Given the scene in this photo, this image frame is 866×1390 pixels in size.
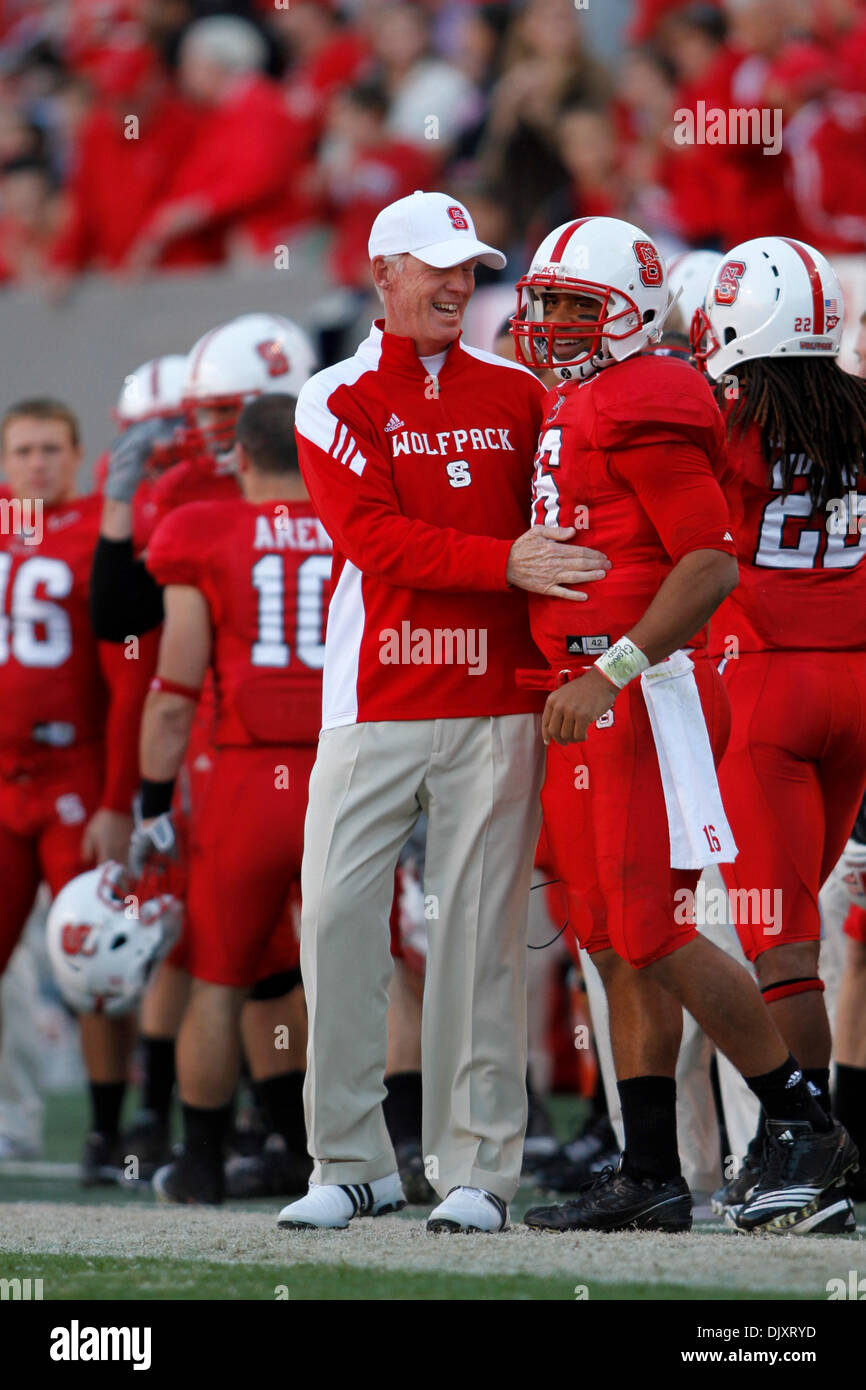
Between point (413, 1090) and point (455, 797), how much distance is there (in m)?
1.47

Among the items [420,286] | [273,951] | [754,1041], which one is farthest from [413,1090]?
[420,286]

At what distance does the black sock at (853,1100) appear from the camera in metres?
4.92

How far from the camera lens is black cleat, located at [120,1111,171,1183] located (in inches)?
228

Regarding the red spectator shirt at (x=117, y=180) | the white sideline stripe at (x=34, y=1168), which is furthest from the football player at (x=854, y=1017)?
the red spectator shirt at (x=117, y=180)

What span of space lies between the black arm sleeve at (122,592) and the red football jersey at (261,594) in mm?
413

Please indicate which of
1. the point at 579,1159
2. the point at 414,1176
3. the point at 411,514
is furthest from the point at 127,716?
the point at 411,514

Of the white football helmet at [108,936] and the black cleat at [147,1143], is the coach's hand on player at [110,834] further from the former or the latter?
the black cleat at [147,1143]

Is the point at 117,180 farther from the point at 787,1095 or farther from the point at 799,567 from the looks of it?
the point at 787,1095

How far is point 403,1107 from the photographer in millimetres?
5148

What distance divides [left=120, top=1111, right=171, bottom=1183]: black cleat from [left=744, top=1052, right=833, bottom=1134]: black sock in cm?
246

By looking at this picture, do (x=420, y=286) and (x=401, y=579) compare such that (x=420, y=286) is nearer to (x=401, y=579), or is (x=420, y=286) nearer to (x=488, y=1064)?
(x=401, y=579)

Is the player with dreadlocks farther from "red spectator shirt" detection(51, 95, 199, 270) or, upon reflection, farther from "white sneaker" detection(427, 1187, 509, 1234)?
"red spectator shirt" detection(51, 95, 199, 270)

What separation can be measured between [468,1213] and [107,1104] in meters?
2.21

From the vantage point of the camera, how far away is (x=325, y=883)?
3.93m
